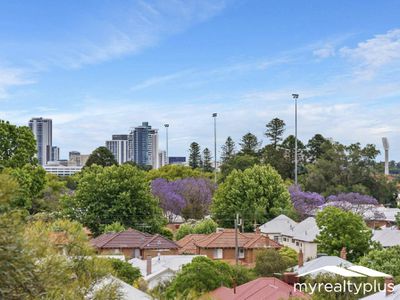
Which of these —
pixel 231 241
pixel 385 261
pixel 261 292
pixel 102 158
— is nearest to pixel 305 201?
pixel 231 241

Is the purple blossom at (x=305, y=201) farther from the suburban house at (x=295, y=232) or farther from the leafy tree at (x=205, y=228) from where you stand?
the leafy tree at (x=205, y=228)

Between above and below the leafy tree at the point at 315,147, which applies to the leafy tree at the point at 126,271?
below

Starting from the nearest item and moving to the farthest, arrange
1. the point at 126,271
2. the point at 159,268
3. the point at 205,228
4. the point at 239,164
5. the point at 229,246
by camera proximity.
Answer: the point at 126,271 < the point at 159,268 < the point at 229,246 < the point at 205,228 < the point at 239,164

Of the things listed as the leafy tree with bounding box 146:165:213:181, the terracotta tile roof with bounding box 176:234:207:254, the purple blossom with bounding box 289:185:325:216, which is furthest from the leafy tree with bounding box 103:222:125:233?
the leafy tree with bounding box 146:165:213:181

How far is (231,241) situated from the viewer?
41.1 meters

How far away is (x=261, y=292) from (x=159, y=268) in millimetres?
9878

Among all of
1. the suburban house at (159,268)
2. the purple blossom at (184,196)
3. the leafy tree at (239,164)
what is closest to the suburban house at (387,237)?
the suburban house at (159,268)

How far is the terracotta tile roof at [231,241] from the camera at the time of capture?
40397 millimetres

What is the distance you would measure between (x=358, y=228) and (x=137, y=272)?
Answer: 12411mm

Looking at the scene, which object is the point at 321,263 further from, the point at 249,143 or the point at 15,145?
the point at 249,143

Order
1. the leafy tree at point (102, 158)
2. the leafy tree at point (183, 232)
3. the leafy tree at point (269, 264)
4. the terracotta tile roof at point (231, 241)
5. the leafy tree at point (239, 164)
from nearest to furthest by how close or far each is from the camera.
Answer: the leafy tree at point (269, 264)
the terracotta tile roof at point (231, 241)
the leafy tree at point (183, 232)
the leafy tree at point (239, 164)
the leafy tree at point (102, 158)

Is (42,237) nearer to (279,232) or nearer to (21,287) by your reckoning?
(21,287)

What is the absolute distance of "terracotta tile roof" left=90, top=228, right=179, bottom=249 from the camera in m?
39.0

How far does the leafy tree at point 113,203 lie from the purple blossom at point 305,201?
1966 centimetres
